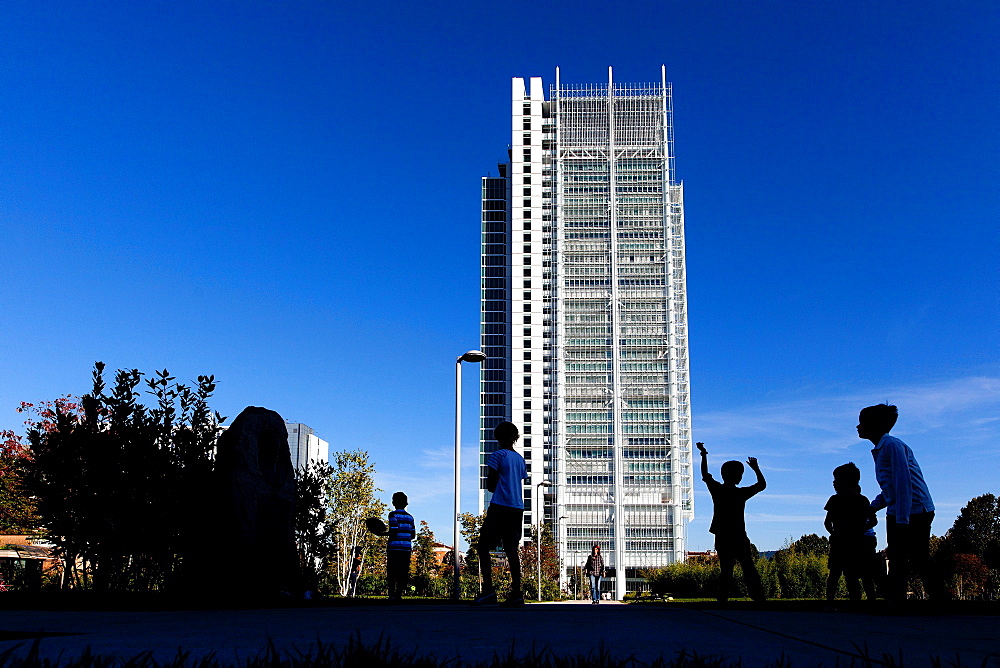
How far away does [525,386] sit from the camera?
109 metres

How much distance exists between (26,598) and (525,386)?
101 meters

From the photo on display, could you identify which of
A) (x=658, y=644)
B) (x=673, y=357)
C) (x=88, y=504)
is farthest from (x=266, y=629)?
(x=673, y=357)

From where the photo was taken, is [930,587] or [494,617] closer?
[494,617]

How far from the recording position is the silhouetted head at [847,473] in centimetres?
933

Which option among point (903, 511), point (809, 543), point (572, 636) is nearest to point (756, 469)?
point (903, 511)

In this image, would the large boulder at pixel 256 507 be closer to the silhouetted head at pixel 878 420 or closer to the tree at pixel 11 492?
the silhouetted head at pixel 878 420

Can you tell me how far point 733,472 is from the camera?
963cm

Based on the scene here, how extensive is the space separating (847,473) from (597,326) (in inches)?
3936

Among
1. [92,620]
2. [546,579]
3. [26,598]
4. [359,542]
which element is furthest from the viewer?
[546,579]

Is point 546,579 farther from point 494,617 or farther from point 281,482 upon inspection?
Answer: point 494,617

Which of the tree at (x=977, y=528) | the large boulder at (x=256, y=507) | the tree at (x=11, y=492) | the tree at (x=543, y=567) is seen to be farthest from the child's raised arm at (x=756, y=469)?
the tree at (x=977, y=528)

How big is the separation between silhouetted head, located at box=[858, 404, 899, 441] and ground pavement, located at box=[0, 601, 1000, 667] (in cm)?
195

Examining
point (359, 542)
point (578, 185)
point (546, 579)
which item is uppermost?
point (578, 185)

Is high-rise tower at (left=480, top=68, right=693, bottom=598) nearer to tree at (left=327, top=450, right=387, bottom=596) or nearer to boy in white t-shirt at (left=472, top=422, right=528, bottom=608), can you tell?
tree at (left=327, top=450, right=387, bottom=596)
